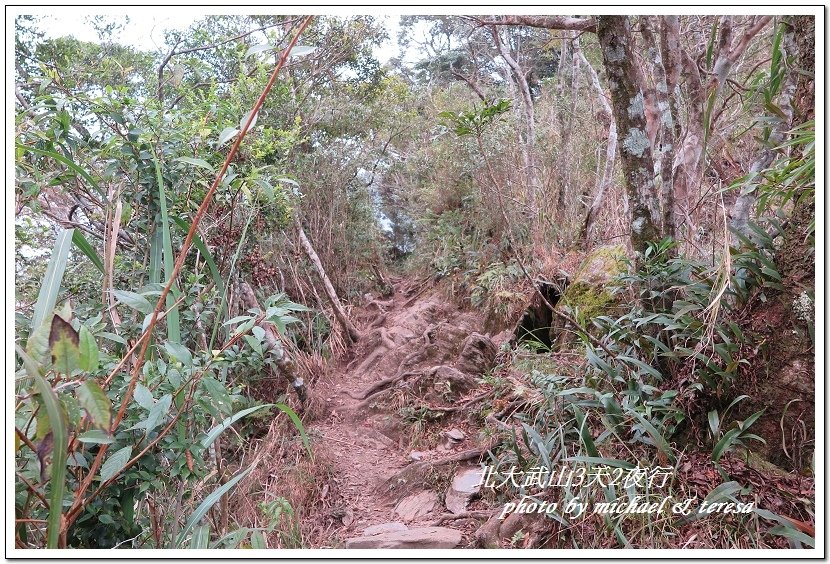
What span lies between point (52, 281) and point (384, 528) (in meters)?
1.73

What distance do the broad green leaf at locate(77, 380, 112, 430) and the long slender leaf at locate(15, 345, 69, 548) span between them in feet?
0.13

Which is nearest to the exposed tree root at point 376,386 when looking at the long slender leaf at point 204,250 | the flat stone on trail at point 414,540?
the flat stone on trail at point 414,540

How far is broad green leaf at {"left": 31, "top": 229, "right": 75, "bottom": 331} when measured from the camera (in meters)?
0.89

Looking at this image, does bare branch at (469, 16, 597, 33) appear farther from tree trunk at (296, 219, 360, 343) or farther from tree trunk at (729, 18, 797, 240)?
tree trunk at (296, 219, 360, 343)

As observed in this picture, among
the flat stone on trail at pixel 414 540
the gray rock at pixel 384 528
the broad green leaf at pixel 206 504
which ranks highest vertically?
→ the broad green leaf at pixel 206 504

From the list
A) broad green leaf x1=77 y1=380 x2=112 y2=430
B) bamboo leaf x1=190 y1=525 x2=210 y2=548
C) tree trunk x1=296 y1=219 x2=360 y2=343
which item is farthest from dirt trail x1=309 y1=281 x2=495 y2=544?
broad green leaf x1=77 y1=380 x2=112 y2=430

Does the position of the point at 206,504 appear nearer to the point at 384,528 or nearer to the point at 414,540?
the point at 414,540

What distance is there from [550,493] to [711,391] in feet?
2.09

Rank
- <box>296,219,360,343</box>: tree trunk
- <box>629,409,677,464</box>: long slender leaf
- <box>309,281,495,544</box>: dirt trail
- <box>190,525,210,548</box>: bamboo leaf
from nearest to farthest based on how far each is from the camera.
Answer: <box>190,525,210,548</box>: bamboo leaf
<box>629,409,677,464</box>: long slender leaf
<box>309,281,495,544</box>: dirt trail
<box>296,219,360,343</box>: tree trunk

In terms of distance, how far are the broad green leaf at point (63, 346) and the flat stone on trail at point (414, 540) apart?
1.42 metres

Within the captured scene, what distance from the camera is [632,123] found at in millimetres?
1892

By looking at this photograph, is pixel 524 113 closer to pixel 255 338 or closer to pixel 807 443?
pixel 807 443

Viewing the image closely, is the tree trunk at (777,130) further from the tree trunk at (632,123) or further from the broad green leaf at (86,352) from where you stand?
the broad green leaf at (86,352)

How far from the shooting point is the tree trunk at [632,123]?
1.85m
